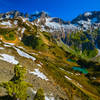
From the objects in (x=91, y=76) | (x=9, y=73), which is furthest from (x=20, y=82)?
(x=91, y=76)

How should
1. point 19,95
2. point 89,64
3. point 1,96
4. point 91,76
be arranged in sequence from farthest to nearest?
1. point 89,64
2. point 91,76
3. point 1,96
4. point 19,95

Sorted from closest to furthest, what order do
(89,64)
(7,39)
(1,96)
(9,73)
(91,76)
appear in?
(1,96) → (9,73) → (91,76) → (7,39) → (89,64)

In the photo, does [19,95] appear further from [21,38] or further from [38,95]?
[21,38]

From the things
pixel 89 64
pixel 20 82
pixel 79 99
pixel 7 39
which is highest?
pixel 7 39

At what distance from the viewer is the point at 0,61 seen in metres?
36.6

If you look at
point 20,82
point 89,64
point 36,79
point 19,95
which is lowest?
point 89,64

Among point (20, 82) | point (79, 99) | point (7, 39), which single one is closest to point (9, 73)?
point (20, 82)

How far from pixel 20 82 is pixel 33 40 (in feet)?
532

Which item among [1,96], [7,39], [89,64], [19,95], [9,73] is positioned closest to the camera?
[19,95]

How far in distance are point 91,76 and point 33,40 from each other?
385 feet

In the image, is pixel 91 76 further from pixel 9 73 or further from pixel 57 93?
pixel 9 73

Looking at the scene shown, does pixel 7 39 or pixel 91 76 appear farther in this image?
pixel 7 39

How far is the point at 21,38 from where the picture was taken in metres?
175

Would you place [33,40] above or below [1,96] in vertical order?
above
